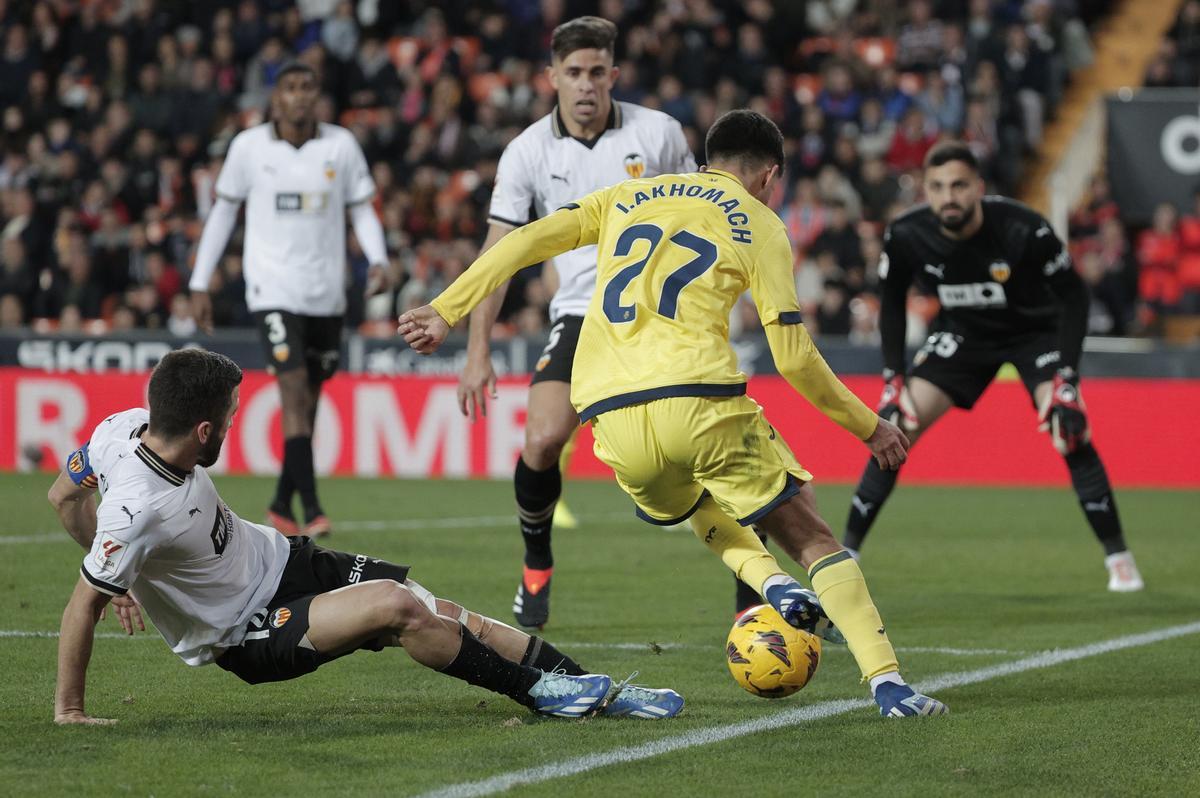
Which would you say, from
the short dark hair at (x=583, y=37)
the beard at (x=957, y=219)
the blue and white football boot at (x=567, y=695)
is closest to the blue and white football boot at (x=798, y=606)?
the blue and white football boot at (x=567, y=695)

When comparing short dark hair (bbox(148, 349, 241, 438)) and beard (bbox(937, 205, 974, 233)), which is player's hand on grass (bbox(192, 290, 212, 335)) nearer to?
beard (bbox(937, 205, 974, 233))

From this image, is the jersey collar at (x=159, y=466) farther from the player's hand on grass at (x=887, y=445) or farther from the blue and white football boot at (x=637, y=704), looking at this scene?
the player's hand on grass at (x=887, y=445)

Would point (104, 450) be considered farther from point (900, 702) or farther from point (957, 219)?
point (957, 219)

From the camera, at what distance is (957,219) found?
8.61 meters

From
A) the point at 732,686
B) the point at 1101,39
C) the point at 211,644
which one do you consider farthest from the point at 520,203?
the point at 1101,39

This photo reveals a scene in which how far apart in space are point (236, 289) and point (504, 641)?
14.0 m

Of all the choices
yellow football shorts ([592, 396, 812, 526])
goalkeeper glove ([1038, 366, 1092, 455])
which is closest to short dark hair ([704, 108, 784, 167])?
yellow football shorts ([592, 396, 812, 526])

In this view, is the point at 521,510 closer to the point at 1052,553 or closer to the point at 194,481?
the point at 194,481

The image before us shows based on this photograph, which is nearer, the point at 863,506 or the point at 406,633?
Answer: the point at 406,633

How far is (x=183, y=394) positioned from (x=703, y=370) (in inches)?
60.6

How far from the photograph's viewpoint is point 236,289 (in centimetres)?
1862

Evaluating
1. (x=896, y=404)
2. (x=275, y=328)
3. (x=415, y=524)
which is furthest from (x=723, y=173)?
(x=415, y=524)

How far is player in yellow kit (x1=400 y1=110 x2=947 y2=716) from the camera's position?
5.23 m

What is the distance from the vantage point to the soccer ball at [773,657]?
543 cm
